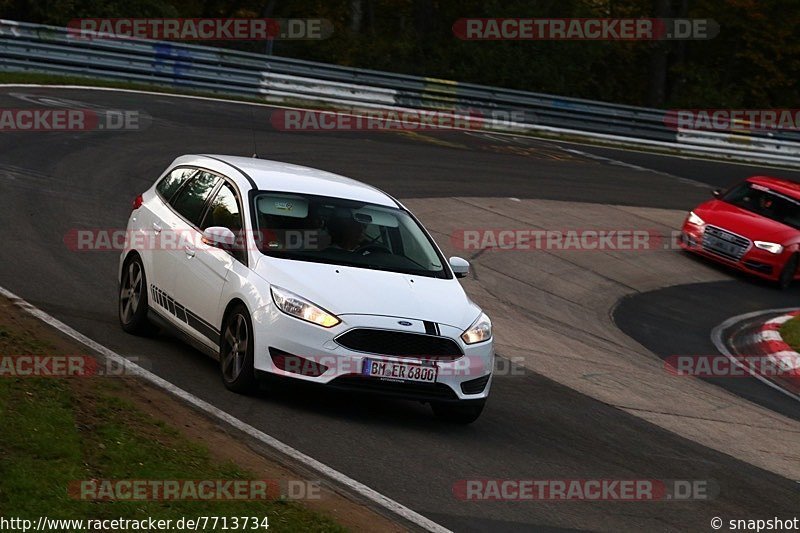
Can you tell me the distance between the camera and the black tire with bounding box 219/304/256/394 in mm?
8922

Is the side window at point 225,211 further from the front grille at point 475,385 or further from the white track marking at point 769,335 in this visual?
the white track marking at point 769,335

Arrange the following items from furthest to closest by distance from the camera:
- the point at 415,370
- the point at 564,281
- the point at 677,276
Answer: the point at 677,276 → the point at 564,281 → the point at 415,370

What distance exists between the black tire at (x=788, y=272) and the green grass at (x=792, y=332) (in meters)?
2.79

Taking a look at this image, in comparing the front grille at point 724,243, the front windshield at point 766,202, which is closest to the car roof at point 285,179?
the front grille at point 724,243

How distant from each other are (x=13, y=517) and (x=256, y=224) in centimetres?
425

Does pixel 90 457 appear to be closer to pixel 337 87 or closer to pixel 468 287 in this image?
pixel 468 287

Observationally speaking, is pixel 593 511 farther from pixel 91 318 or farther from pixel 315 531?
pixel 91 318

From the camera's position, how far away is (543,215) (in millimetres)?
21656

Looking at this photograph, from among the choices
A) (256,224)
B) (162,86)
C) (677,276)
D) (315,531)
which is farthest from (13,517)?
(162,86)

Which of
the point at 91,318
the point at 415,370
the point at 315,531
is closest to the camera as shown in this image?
the point at 315,531

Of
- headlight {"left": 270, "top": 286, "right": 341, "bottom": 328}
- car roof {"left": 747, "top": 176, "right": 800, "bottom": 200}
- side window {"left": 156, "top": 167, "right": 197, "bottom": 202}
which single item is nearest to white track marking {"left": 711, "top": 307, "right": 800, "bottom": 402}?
car roof {"left": 747, "top": 176, "right": 800, "bottom": 200}

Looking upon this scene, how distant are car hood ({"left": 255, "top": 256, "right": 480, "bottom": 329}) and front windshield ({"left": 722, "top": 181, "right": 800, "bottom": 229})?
518 inches

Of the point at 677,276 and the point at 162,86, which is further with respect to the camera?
the point at 162,86

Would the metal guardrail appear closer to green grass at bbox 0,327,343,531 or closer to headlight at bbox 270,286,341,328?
Result: headlight at bbox 270,286,341,328
